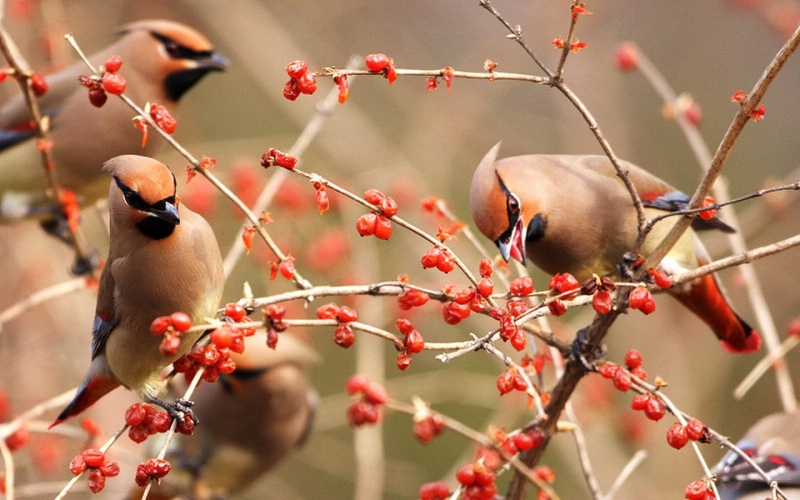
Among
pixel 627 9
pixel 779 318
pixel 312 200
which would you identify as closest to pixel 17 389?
pixel 312 200

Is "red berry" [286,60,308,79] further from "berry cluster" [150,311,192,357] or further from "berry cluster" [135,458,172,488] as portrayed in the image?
"berry cluster" [135,458,172,488]

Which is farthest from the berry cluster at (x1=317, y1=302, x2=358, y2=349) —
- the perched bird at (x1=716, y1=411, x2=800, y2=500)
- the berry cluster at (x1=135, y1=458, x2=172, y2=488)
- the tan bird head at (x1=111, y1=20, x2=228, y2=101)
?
the tan bird head at (x1=111, y1=20, x2=228, y2=101)

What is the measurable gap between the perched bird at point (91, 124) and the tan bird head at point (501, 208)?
166 centimetres

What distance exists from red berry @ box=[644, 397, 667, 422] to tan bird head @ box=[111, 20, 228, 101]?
262 cm

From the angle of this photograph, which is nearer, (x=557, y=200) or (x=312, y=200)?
(x=557, y=200)

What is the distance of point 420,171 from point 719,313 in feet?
12.1

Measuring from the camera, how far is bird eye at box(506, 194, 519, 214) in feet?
9.77

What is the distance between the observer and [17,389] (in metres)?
5.38

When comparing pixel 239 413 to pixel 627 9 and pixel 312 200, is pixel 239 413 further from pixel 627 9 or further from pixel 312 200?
pixel 627 9

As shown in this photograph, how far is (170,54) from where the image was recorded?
4391mm

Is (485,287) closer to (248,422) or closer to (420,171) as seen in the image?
(248,422)

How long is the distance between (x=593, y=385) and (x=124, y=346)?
99.5 inches

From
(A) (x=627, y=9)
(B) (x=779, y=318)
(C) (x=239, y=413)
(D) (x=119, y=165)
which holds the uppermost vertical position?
(A) (x=627, y=9)

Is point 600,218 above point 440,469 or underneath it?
above
